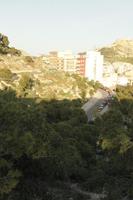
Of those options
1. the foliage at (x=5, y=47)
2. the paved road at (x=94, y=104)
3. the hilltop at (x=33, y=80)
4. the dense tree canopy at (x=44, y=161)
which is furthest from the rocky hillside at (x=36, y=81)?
the dense tree canopy at (x=44, y=161)

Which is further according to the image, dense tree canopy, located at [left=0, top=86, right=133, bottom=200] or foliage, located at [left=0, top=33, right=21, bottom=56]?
foliage, located at [left=0, top=33, right=21, bottom=56]

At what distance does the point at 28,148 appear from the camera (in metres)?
26.4

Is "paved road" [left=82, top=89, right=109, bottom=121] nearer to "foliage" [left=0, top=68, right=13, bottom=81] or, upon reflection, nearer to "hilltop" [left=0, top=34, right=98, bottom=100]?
"hilltop" [left=0, top=34, right=98, bottom=100]

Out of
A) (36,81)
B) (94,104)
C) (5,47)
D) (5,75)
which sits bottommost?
(94,104)

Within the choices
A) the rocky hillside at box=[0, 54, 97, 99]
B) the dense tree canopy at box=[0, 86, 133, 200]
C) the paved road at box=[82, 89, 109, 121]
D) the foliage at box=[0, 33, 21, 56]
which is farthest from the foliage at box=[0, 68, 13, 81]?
the dense tree canopy at box=[0, 86, 133, 200]

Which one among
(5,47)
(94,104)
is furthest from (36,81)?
(5,47)

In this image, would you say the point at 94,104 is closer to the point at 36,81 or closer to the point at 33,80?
the point at 36,81

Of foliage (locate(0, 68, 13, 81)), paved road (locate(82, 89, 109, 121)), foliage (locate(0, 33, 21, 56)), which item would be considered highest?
foliage (locate(0, 33, 21, 56))

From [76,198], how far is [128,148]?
224 inches

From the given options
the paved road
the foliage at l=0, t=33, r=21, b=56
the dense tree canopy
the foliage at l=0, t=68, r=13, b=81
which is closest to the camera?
the dense tree canopy

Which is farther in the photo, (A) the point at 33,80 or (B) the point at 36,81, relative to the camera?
(B) the point at 36,81

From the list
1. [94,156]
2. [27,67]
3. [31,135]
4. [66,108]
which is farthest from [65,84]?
[31,135]

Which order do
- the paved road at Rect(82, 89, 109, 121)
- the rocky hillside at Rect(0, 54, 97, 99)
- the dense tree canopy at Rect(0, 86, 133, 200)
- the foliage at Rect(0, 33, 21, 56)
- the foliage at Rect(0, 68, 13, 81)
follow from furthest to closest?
the foliage at Rect(0, 33, 21, 56) < the paved road at Rect(82, 89, 109, 121) < the foliage at Rect(0, 68, 13, 81) < the rocky hillside at Rect(0, 54, 97, 99) < the dense tree canopy at Rect(0, 86, 133, 200)

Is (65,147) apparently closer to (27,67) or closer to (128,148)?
(128,148)
